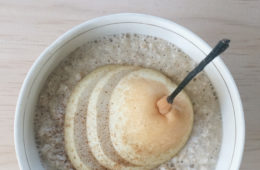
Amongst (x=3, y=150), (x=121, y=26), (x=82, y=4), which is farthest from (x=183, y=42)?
(x=3, y=150)

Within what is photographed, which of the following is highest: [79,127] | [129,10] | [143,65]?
[129,10]

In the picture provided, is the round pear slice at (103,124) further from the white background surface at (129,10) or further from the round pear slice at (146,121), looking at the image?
the white background surface at (129,10)

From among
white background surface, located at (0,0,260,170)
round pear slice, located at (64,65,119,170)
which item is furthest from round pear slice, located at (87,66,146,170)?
white background surface, located at (0,0,260,170)

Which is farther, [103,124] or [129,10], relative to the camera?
[129,10]

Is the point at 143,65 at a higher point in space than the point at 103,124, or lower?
higher

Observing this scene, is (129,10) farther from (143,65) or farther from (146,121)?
(146,121)

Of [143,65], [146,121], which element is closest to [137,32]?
[143,65]
